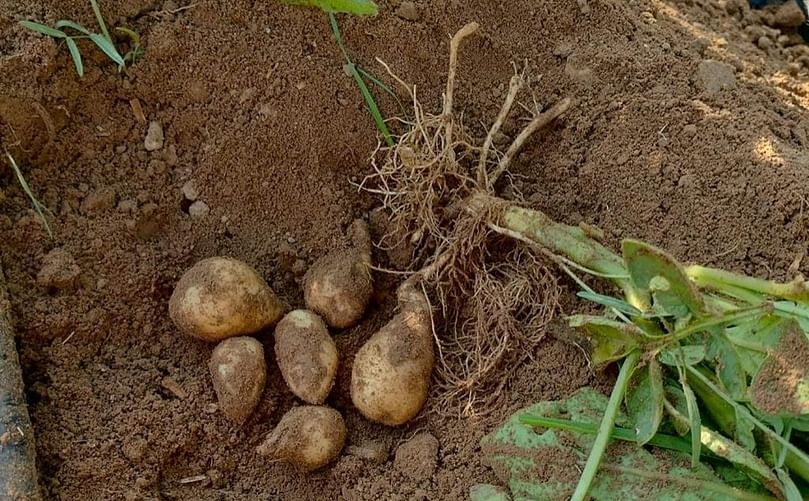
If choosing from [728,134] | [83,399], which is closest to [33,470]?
[83,399]

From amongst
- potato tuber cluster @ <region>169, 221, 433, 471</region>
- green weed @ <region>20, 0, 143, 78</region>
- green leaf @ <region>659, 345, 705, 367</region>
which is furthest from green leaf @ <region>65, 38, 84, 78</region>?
green leaf @ <region>659, 345, 705, 367</region>

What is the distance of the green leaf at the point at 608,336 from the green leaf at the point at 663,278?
2.3 inches

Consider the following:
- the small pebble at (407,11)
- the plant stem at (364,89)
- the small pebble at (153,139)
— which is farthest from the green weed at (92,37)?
the small pebble at (407,11)

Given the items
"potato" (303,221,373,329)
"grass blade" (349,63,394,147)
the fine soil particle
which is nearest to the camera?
the fine soil particle

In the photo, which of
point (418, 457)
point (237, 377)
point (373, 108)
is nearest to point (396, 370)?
point (418, 457)

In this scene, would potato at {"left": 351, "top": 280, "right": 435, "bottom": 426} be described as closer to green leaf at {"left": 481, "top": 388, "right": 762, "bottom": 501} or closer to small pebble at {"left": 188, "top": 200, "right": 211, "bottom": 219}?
green leaf at {"left": 481, "top": 388, "right": 762, "bottom": 501}

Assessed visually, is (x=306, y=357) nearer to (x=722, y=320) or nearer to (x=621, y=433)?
(x=621, y=433)

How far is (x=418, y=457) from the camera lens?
133cm

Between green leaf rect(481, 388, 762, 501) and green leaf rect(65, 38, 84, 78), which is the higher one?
green leaf rect(65, 38, 84, 78)

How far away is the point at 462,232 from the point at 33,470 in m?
0.72

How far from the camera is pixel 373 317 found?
1501mm

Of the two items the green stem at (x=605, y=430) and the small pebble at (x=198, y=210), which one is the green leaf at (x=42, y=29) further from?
the green stem at (x=605, y=430)

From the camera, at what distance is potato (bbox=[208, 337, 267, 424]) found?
1.35 metres

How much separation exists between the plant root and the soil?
41 millimetres
